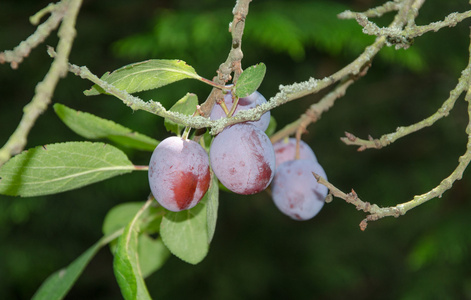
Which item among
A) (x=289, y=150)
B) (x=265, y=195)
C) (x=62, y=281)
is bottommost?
(x=62, y=281)

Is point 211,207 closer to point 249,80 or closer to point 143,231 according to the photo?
point 249,80

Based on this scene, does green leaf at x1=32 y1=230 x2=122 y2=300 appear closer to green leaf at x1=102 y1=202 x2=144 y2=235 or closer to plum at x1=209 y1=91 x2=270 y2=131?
green leaf at x1=102 y1=202 x2=144 y2=235

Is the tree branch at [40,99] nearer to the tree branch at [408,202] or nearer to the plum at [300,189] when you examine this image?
the tree branch at [408,202]

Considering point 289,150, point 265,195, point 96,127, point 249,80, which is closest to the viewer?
point 249,80

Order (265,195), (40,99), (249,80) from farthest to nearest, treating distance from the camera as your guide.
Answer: (265,195) < (249,80) < (40,99)

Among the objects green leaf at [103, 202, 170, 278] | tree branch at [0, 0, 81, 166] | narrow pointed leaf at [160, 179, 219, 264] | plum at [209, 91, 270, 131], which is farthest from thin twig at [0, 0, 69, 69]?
green leaf at [103, 202, 170, 278]

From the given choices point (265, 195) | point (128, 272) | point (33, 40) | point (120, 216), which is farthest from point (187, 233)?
point (265, 195)

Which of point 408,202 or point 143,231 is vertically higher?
point 143,231
